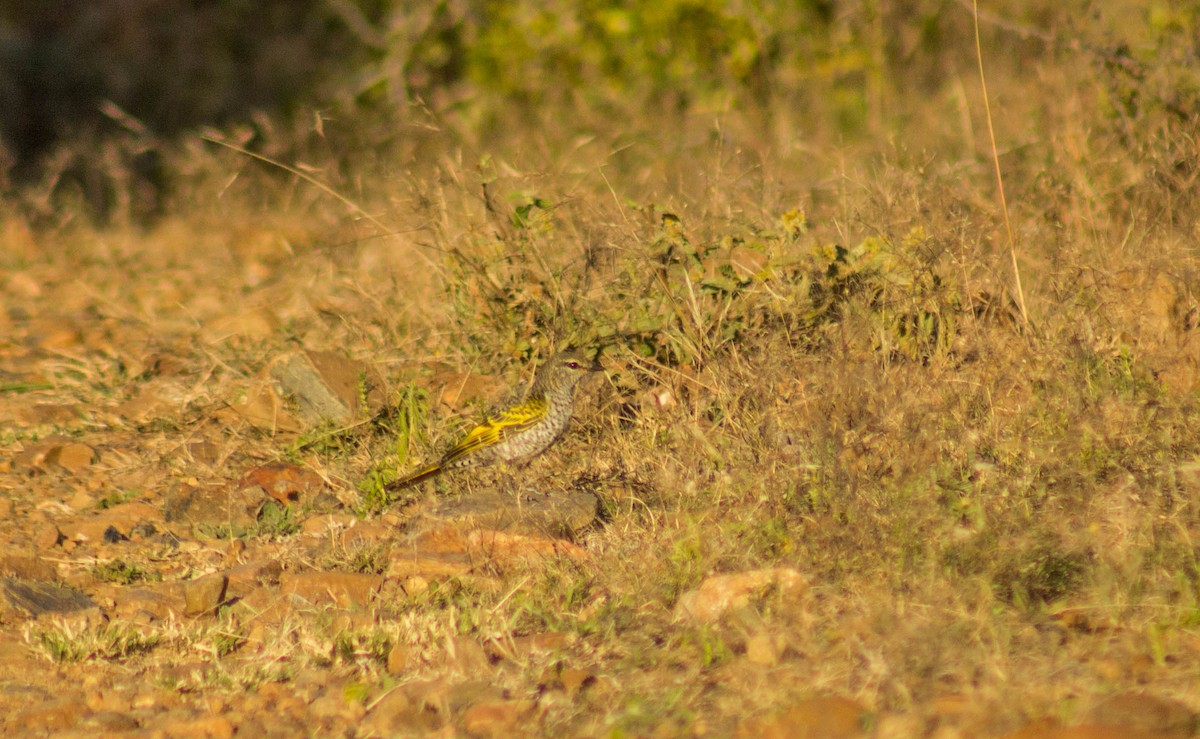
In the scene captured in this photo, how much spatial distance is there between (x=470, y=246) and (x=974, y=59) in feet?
20.8

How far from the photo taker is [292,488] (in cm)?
513

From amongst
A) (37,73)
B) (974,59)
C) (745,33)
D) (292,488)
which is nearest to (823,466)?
(292,488)

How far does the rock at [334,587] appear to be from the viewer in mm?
4125

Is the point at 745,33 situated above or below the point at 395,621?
above

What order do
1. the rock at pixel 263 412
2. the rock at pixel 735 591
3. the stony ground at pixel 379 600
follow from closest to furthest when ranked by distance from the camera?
the stony ground at pixel 379 600, the rock at pixel 735 591, the rock at pixel 263 412

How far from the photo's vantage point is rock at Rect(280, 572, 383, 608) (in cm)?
412

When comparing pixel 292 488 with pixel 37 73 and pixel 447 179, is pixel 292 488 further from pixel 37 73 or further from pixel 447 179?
pixel 37 73

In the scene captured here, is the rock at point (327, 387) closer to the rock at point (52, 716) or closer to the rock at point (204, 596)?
the rock at point (204, 596)

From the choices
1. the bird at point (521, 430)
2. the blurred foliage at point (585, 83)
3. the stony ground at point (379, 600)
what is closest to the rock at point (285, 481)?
the stony ground at point (379, 600)

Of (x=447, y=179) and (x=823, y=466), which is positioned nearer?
(x=823, y=466)

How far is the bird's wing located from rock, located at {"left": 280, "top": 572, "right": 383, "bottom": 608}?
79 centimetres

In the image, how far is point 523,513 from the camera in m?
4.34

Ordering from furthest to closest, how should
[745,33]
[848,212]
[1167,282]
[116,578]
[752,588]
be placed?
[745,33] < [848,212] < [1167,282] < [116,578] < [752,588]

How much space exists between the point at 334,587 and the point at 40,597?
924 mm
